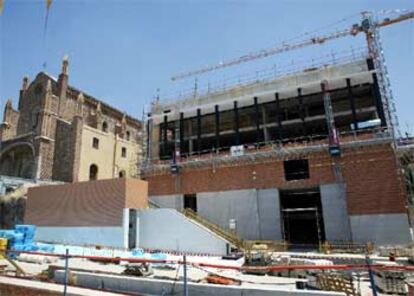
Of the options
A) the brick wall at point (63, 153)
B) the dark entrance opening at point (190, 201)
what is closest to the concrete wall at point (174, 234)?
the dark entrance opening at point (190, 201)

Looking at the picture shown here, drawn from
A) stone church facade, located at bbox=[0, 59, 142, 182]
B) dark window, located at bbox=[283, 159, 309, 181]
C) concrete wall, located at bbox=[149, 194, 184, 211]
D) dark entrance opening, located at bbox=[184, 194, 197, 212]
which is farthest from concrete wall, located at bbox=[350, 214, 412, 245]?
stone church facade, located at bbox=[0, 59, 142, 182]

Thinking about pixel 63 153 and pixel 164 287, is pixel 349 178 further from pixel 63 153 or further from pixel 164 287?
pixel 63 153

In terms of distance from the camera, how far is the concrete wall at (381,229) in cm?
2330

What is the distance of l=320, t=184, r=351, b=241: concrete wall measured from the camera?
2524cm

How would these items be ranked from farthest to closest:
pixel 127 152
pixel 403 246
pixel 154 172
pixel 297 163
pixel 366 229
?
pixel 127 152 < pixel 154 172 < pixel 297 163 < pixel 366 229 < pixel 403 246

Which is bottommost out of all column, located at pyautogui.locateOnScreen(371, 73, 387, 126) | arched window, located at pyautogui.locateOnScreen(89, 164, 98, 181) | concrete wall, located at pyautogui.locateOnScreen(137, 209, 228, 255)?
concrete wall, located at pyautogui.locateOnScreen(137, 209, 228, 255)

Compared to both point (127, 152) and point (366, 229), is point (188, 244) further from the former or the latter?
point (127, 152)

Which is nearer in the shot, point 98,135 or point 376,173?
point 376,173

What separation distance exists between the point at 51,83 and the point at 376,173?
43.2 m

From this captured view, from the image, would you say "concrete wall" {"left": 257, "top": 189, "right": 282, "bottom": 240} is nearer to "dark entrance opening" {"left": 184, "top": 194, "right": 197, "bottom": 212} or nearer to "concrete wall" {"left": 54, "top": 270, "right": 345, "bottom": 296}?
"dark entrance opening" {"left": 184, "top": 194, "right": 197, "bottom": 212}

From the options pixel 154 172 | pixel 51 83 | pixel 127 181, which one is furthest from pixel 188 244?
pixel 51 83

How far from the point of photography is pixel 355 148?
2619 centimetres

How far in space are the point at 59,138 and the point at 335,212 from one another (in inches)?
1403

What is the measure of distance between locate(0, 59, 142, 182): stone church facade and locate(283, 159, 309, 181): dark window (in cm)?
1829
